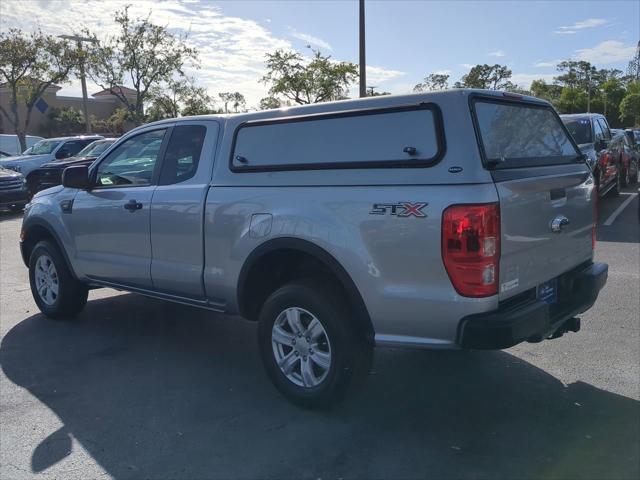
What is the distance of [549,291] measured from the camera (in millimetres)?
3846

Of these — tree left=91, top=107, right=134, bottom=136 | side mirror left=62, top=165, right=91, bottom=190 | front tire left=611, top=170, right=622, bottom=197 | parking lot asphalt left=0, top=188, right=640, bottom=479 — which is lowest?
parking lot asphalt left=0, top=188, right=640, bottom=479

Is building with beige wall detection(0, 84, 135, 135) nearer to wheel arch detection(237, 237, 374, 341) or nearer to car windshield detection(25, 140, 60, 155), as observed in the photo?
car windshield detection(25, 140, 60, 155)

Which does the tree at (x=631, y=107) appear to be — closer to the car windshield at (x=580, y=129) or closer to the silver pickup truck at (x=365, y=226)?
the car windshield at (x=580, y=129)

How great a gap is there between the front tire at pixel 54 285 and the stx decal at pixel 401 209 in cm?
376

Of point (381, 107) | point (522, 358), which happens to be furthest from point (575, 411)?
point (381, 107)

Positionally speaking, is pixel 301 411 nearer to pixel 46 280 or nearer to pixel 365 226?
pixel 365 226

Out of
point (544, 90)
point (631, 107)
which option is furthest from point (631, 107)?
point (544, 90)

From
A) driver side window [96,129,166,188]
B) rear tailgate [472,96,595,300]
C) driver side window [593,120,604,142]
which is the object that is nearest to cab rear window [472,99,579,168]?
rear tailgate [472,96,595,300]

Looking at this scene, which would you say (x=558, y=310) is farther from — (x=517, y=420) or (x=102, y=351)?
(x=102, y=351)

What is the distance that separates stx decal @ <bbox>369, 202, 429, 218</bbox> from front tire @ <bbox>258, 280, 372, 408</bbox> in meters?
0.70

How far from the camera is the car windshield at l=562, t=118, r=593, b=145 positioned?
37.0 feet

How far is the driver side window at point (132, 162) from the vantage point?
513cm

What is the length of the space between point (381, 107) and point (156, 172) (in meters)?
2.21

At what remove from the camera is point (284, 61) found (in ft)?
82.8
